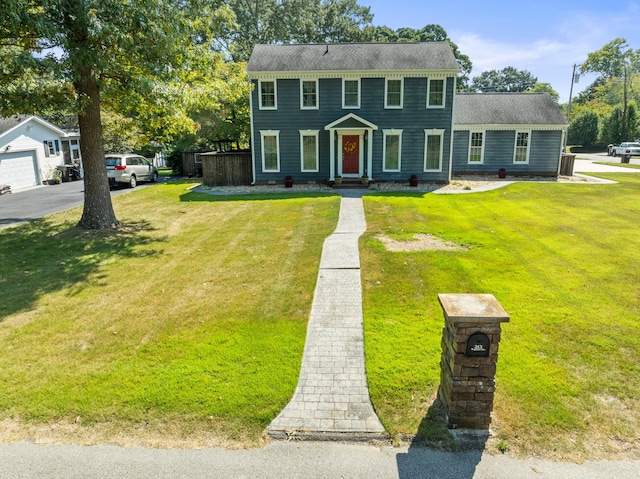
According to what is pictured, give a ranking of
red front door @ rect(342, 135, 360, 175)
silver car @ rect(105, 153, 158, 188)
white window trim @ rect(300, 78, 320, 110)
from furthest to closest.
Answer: silver car @ rect(105, 153, 158, 188)
red front door @ rect(342, 135, 360, 175)
white window trim @ rect(300, 78, 320, 110)

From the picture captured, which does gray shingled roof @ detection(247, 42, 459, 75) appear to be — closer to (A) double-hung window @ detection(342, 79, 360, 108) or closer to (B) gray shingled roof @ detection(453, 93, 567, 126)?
(A) double-hung window @ detection(342, 79, 360, 108)

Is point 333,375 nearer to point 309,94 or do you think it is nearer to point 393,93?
point 309,94

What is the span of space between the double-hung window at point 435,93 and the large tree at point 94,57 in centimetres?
1240

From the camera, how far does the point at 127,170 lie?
77.5ft

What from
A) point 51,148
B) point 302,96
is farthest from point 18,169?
point 302,96

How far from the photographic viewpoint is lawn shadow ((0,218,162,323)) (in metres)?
8.24

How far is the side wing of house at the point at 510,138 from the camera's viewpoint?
25.0m

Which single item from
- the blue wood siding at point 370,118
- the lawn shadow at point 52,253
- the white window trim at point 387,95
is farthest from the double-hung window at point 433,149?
the lawn shadow at point 52,253

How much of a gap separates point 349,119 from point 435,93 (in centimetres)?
455

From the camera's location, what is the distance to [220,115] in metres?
28.4

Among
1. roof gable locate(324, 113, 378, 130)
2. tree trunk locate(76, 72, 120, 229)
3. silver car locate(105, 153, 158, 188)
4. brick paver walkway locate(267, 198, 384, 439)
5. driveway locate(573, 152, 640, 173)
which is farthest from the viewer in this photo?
driveway locate(573, 152, 640, 173)

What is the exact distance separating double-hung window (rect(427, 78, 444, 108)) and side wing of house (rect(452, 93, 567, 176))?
4.18m

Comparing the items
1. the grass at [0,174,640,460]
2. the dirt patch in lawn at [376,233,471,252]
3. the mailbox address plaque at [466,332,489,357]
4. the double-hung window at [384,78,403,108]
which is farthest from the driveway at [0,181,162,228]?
the mailbox address plaque at [466,332,489,357]

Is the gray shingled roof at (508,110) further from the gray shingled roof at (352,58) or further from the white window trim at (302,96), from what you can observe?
the white window trim at (302,96)
